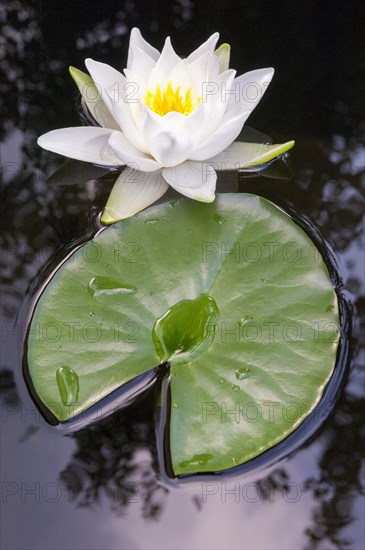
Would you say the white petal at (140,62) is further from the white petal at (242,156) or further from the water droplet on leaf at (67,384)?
the water droplet on leaf at (67,384)

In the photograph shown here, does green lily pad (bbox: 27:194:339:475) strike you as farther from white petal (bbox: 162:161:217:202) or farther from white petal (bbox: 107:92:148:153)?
white petal (bbox: 107:92:148:153)

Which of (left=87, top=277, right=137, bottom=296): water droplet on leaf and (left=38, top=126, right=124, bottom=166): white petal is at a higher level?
(left=38, top=126, right=124, bottom=166): white petal

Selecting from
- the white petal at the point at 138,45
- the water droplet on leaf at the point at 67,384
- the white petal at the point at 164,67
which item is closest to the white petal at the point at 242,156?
the white petal at the point at 164,67

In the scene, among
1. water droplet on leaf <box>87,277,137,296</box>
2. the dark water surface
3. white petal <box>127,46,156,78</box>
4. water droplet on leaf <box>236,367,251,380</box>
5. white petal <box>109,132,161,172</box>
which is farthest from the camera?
white petal <box>127,46,156,78</box>

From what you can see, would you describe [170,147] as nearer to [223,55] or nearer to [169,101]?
[169,101]

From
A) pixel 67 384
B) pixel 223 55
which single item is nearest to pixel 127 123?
pixel 223 55

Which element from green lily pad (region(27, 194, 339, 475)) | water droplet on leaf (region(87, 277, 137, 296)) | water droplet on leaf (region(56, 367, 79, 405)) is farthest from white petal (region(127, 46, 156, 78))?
water droplet on leaf (region(56, 367, 79, 405))

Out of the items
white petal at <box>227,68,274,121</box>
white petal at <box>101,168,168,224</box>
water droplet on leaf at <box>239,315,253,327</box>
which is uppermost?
white petal at <box>227,68,274,121</box>
